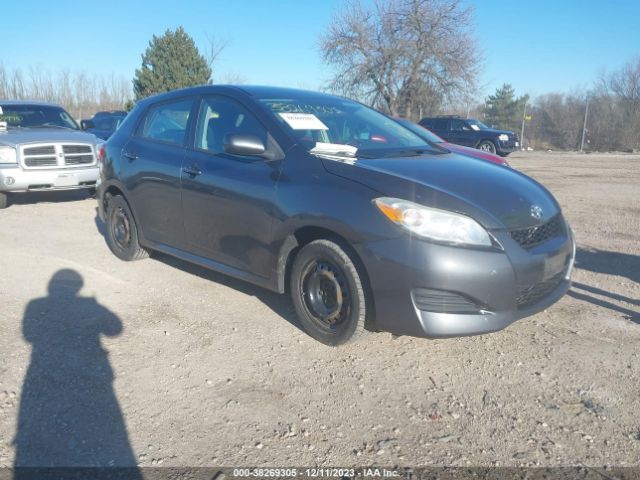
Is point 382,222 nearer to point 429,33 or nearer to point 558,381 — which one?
point 558,381

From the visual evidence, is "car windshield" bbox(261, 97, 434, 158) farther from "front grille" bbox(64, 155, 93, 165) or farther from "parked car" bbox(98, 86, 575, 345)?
"front grille" bbox(64, 155, 93, 165)

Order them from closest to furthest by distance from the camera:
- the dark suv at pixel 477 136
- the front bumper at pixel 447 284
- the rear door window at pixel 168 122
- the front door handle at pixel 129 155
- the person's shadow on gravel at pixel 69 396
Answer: the person's shadow on gravel at pixel 69 396, the front bumper at pixel 447 284, the rear door window at pixel 168 122, the front door handle at pixel 129 155, the dark suv at pixel 477 136

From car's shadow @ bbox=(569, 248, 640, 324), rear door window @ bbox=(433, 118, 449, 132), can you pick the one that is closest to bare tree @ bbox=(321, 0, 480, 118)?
rear door window @ bbox=(433, 118, 449, 132)

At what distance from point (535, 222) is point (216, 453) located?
2.34 m

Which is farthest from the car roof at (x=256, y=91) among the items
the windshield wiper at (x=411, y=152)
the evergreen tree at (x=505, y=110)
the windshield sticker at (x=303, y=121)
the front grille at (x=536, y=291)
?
the evergreen tree at (x=505, y=110)

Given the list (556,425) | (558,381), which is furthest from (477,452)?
(558,381)

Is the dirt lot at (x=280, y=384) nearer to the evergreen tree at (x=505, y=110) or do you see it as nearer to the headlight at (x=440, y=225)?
the headlight at (x=440, y=225)

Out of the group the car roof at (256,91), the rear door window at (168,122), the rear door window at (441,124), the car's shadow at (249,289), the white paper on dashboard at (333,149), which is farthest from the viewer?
→ the rear door window at (441,124)

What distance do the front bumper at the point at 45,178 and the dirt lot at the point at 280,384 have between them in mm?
3866

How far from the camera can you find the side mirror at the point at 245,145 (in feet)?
12.6

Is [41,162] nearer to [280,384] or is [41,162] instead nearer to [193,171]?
[193,171]

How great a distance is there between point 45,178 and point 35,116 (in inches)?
72.0

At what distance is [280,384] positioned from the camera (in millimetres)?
3221

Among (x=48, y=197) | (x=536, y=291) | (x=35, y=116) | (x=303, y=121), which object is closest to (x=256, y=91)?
(x=303, y=121)
